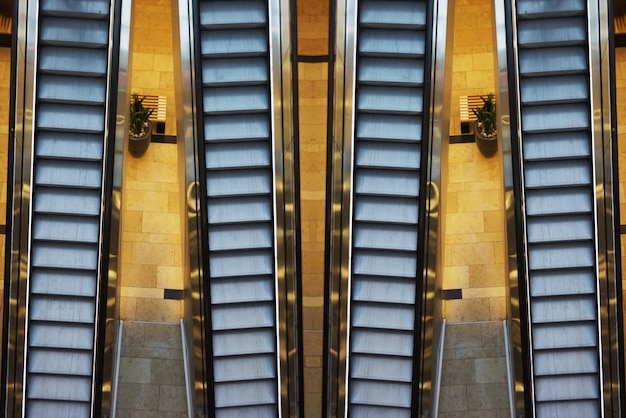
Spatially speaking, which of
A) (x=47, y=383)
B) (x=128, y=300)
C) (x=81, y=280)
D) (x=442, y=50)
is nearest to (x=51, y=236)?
(x=81, y=280)

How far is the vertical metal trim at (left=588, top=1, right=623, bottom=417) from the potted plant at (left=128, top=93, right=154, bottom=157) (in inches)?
382

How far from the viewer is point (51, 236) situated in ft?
45.3

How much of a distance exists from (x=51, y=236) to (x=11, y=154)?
1601 millimetres

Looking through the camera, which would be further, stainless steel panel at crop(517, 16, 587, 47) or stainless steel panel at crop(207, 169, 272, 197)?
stainless steel panel at crop(207, 169, 272, 197)

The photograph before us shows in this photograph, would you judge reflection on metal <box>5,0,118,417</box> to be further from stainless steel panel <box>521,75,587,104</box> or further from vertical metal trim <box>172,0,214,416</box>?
stainless steel panel <box>521,75,587,104</box>

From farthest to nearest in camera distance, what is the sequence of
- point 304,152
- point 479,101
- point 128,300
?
point 479,101, point 128,300, point 304,152

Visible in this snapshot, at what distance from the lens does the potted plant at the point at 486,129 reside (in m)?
17.9

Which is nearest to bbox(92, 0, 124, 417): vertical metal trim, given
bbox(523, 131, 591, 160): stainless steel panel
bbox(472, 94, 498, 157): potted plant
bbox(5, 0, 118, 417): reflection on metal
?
bbox(5, 0, 118, 417): reflection on metal

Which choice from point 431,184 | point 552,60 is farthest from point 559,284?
point 552,60

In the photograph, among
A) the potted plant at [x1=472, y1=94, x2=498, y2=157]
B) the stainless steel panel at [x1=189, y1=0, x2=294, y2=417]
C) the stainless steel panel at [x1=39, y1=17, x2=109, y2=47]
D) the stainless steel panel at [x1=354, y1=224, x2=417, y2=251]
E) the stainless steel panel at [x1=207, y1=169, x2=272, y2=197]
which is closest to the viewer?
the stainless steel panel at [x1=39, y1=17, x2=109, y2=47]

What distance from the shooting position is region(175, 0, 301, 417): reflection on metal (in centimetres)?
1334

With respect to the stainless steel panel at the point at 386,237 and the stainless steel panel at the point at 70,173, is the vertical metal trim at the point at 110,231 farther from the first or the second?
the stainless steel panel at the point at 386,237

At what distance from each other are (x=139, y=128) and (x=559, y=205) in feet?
30.8

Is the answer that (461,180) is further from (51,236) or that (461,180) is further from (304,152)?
(51,236)
